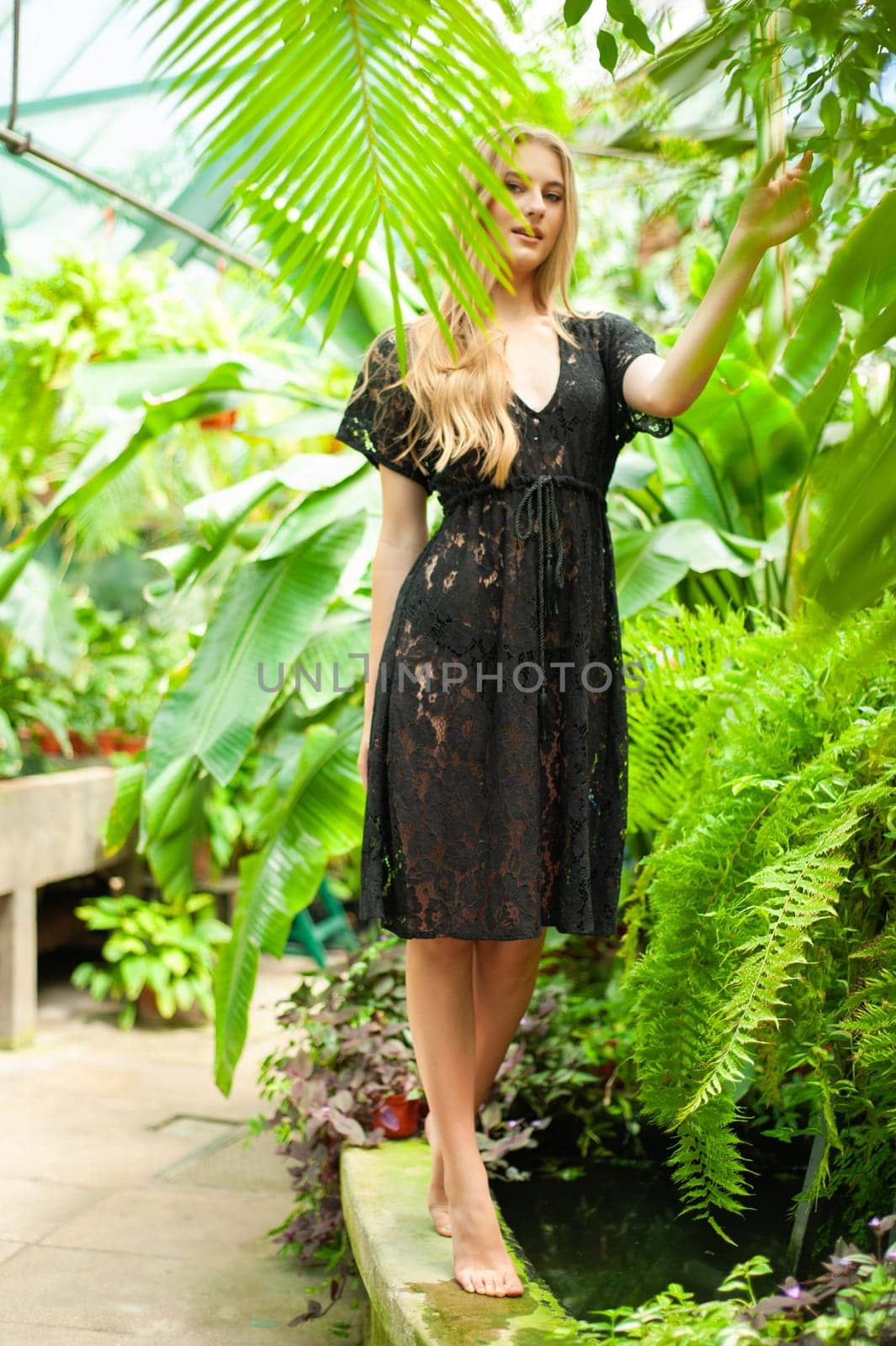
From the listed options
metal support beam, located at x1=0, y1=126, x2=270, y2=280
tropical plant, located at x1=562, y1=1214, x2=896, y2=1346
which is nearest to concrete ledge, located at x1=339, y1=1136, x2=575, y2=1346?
tropical plant, located at x1=562, y1=1214, x2=896, y2=1346

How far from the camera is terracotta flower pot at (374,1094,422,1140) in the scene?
7.23 ft

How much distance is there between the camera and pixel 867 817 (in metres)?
1.55

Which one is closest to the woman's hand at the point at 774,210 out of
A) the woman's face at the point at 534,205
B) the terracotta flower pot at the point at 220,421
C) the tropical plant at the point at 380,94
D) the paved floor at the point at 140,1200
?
the tropical plant at the point at 380,94

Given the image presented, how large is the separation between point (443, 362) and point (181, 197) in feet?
12.1

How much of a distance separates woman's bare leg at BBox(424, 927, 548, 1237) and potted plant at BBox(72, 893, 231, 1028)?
2.09 meters

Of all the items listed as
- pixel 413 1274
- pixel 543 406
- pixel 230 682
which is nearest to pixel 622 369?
pixel 543 406

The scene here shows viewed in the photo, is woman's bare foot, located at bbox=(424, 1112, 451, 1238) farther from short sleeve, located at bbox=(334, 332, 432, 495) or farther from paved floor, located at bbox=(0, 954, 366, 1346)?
short sleeve, located at bbox=(334, 332, 432, 495)

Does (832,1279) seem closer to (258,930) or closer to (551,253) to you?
(551,253)

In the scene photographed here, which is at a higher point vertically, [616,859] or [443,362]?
[443,362]

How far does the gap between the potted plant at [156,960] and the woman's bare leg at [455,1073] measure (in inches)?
87.3

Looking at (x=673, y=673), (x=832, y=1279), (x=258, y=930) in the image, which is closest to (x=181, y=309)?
(x=258, y=930)

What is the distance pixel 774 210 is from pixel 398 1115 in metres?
1.65

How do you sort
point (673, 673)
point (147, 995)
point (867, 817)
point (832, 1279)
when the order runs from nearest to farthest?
1. point (832, 1279)
2. point (867, 817)
3. point (673, 673)
4. point (147, 995)

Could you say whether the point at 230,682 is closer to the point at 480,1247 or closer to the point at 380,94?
the point at 480,1247
